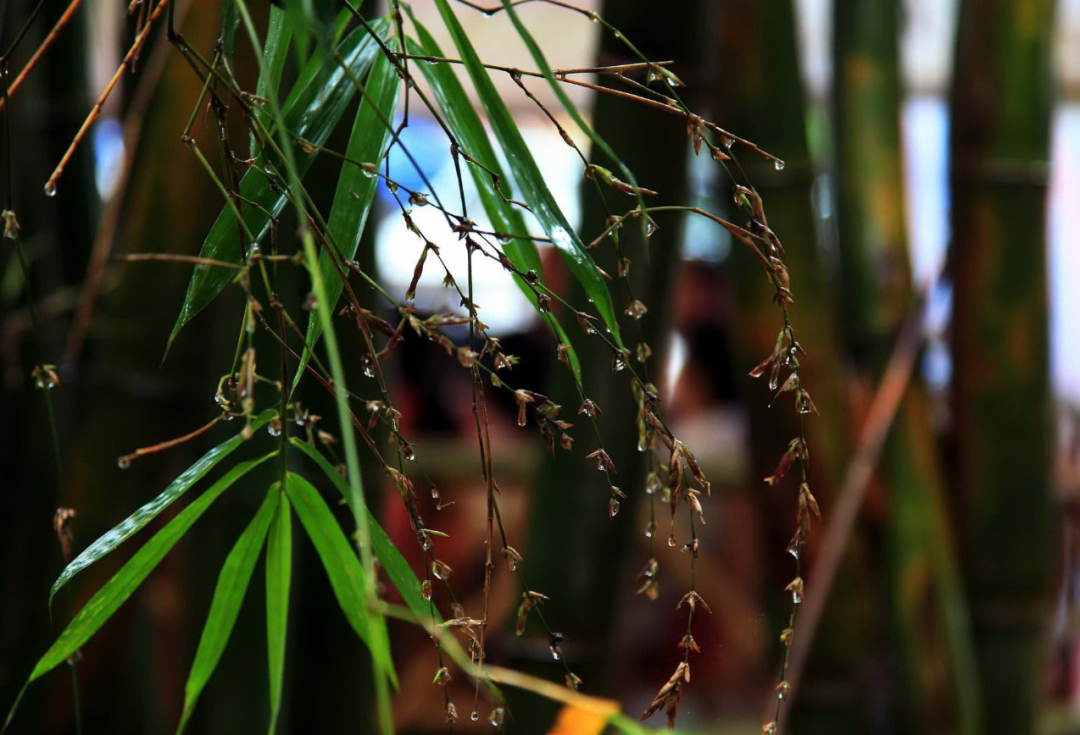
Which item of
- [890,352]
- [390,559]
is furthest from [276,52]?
[890,352]

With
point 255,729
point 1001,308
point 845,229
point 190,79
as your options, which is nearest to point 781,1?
point 845,229

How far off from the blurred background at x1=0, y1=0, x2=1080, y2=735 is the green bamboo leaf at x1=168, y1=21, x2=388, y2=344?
0.72ft

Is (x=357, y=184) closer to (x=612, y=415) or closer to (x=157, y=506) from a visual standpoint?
(x=157, y=506)

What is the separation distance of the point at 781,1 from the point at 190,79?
429 mm

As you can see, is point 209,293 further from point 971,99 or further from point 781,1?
point 971,99

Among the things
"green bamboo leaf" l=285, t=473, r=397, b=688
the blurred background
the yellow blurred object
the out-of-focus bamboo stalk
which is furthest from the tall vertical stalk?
"green bamboo leaf" l=285, t=473, r=397, b=688

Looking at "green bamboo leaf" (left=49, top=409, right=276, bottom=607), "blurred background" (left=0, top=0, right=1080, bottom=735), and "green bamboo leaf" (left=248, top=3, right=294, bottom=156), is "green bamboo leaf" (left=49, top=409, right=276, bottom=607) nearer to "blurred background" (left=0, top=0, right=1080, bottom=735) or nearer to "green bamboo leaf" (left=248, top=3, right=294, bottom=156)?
"green bamboo leaf" (left=248, top=3, right=294, bottom=156)

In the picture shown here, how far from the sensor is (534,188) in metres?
0.24

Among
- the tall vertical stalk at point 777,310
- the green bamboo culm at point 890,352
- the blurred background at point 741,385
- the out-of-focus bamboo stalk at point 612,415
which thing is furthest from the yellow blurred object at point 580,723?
the green bamboo culm at point 890,352

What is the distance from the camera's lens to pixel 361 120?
0.26 meters

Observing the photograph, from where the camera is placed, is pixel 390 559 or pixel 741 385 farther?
pixel 741 385

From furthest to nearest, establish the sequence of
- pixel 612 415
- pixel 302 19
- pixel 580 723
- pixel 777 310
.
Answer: pixel 777 310 → pixel 612 415 → pixel 580 723 → pixel 302 19

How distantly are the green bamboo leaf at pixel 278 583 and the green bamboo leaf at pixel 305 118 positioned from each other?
0.17 ft

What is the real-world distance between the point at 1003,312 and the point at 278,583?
31.9 inches
